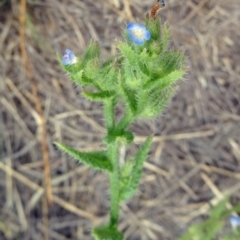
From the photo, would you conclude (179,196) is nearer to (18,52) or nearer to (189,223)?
(189,223)

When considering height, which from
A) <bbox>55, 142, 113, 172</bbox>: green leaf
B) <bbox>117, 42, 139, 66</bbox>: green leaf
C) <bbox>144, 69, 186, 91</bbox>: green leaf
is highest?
<bbox>117, 42, 139, 66</bbox>: green leaf

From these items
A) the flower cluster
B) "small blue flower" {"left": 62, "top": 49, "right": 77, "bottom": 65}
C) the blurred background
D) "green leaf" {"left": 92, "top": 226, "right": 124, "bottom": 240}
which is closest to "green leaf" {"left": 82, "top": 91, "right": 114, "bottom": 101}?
"small blue flower" {"left": 62, "top": 49, "right": 77, "bottom": 65}

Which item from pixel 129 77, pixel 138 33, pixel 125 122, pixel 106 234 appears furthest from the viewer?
pixel 106 234

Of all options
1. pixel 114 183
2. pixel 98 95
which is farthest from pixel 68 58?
pixel 114 183

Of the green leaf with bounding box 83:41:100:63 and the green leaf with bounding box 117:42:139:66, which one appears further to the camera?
the green leaf with bounding box 83:41:100:63

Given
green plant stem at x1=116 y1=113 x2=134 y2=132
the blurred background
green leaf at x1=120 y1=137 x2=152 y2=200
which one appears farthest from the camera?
the blurred background

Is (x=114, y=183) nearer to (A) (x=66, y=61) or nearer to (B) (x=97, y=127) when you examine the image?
(A) (x=66, y=61)

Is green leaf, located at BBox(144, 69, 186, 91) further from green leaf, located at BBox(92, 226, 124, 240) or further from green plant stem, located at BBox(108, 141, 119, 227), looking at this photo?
green leaf, located at BBox(92, 226, 124, 240)
